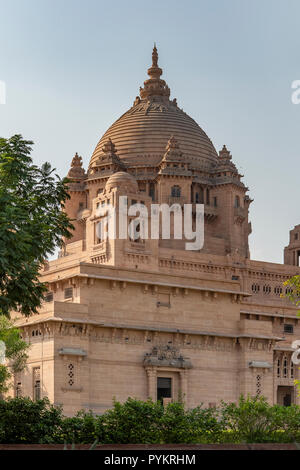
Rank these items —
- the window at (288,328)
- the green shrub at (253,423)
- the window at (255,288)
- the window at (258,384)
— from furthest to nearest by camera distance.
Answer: the window at (255,288)
the window at (288,328)
the window at (258,384)
the green shrub at (253,423)

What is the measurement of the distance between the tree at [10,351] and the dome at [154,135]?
30148 millimetres

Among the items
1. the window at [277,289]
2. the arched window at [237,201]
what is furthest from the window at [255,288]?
the arched window at [237,201]

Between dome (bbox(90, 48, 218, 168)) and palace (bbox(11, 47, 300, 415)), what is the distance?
3.84 metres

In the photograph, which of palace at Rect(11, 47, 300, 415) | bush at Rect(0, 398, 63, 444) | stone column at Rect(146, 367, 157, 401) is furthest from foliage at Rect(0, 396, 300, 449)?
stone column at Rect(146, 367, 157, 401)

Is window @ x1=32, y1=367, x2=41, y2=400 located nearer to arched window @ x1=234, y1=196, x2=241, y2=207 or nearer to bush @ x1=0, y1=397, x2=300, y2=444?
bush @ x1=0, y1=397, x2=300, y2=444

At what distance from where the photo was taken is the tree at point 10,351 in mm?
47841

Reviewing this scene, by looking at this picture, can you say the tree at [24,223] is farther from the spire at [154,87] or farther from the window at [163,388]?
the spire at [154,87]

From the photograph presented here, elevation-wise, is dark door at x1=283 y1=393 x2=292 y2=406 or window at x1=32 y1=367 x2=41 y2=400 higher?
window at x1=32 y1=367 x2=41 y2=400

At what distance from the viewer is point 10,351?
4866 cm

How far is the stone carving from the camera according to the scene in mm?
53188

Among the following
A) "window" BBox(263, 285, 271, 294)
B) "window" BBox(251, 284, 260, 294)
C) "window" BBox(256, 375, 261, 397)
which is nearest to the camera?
"window" BBox(256, 375, 261, 397)

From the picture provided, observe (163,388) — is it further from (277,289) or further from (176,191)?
(176,191)

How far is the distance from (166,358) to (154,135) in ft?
99.4
